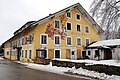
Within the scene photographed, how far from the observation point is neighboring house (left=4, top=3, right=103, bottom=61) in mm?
31781

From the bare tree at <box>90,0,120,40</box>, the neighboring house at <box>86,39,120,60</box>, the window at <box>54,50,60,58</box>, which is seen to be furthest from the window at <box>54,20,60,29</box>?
the bare tree at <box>90,0,120,40</box>

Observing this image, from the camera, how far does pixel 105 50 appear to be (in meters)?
33.7

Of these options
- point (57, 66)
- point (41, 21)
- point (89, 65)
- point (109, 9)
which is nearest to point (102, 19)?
point (109, 9)

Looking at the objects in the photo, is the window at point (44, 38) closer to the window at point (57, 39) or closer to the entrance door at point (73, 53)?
the window at point (57, 39)

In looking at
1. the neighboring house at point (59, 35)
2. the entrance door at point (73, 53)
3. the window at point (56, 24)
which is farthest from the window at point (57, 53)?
the window at point (56, 24)

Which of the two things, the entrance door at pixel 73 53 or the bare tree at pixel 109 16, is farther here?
the entrance door at pixel 73 53

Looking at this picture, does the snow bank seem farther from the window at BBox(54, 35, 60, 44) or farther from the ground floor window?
the window at BBox(54, 35, 60, 44)

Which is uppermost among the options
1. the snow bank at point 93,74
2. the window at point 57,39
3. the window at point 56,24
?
the window at point 56,24

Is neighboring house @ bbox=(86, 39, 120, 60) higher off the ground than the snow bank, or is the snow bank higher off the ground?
neighboring house @ bbox=(86, 39, 120, 60)

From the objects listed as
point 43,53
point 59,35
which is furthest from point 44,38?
point 59,35

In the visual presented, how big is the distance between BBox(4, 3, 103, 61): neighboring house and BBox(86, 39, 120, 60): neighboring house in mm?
2038

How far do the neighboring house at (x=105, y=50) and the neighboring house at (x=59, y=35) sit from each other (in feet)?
6.69

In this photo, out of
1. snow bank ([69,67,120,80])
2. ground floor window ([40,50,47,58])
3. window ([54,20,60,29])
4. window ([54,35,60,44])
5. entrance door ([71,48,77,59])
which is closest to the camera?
snow bank ([69,67,120,80])

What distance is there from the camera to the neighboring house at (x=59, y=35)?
31.8 metres
